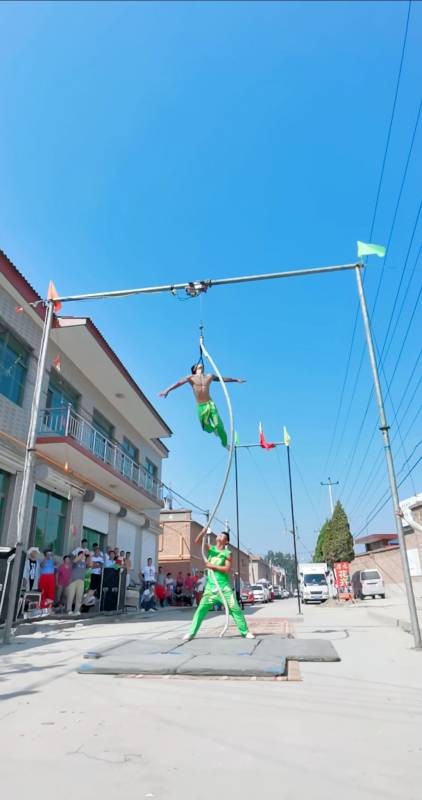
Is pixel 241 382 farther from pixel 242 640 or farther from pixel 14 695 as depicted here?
pixel 14 695

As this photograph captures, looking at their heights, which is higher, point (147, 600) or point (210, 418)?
point (210, 418)

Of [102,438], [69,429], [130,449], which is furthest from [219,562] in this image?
[130,449]

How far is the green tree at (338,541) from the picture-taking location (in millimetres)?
51781

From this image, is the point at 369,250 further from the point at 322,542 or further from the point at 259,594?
the point at 322,542

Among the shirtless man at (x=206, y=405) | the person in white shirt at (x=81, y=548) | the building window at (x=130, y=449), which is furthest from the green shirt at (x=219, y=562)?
the building window at (x=130, y=449)

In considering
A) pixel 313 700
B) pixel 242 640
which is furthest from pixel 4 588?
pixel 313 700

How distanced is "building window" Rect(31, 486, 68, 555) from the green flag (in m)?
10.5

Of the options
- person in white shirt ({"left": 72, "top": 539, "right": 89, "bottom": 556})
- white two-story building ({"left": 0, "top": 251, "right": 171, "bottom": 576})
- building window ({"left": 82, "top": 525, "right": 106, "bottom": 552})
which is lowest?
person in white shirt ({"left": 72, "top": 539, "right": 89, "bottom": 556})

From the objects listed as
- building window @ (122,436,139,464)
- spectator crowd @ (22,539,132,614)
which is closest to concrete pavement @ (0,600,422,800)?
spectator crowd @ (22,539,132,614)

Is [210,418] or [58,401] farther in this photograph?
[58,401]

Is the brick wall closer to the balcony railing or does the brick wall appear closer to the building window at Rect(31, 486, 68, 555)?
the balcony railing

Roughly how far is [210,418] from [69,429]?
28.7 ft

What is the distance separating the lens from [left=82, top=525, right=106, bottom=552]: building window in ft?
57.0

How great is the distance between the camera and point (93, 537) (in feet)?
59.7
